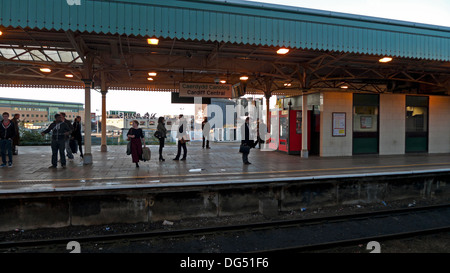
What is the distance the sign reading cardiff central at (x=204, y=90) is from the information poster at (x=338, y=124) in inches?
189

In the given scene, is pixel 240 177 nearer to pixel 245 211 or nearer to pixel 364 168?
pixel 245 211

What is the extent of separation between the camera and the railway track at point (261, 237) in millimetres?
4953

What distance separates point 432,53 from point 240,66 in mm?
7269

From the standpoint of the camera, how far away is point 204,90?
38.2 feet

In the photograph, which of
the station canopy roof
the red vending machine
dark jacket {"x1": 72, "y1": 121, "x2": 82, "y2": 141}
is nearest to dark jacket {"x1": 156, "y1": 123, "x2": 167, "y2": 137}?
the station canopy roof

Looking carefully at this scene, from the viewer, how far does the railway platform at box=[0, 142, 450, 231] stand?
5883 mm

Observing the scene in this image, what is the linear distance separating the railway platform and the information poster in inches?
122

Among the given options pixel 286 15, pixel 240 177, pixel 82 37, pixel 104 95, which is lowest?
pixel 240 177

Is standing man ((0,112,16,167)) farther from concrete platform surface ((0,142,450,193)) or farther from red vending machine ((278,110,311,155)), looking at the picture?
red vending machine ((278,110,311,155))

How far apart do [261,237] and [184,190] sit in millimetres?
2043

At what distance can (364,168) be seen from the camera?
9.05m

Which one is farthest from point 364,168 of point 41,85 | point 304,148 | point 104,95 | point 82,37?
point 41,85

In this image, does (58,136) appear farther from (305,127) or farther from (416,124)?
(416,124)

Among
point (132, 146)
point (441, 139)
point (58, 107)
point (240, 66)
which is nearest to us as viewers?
point (132, 146)
